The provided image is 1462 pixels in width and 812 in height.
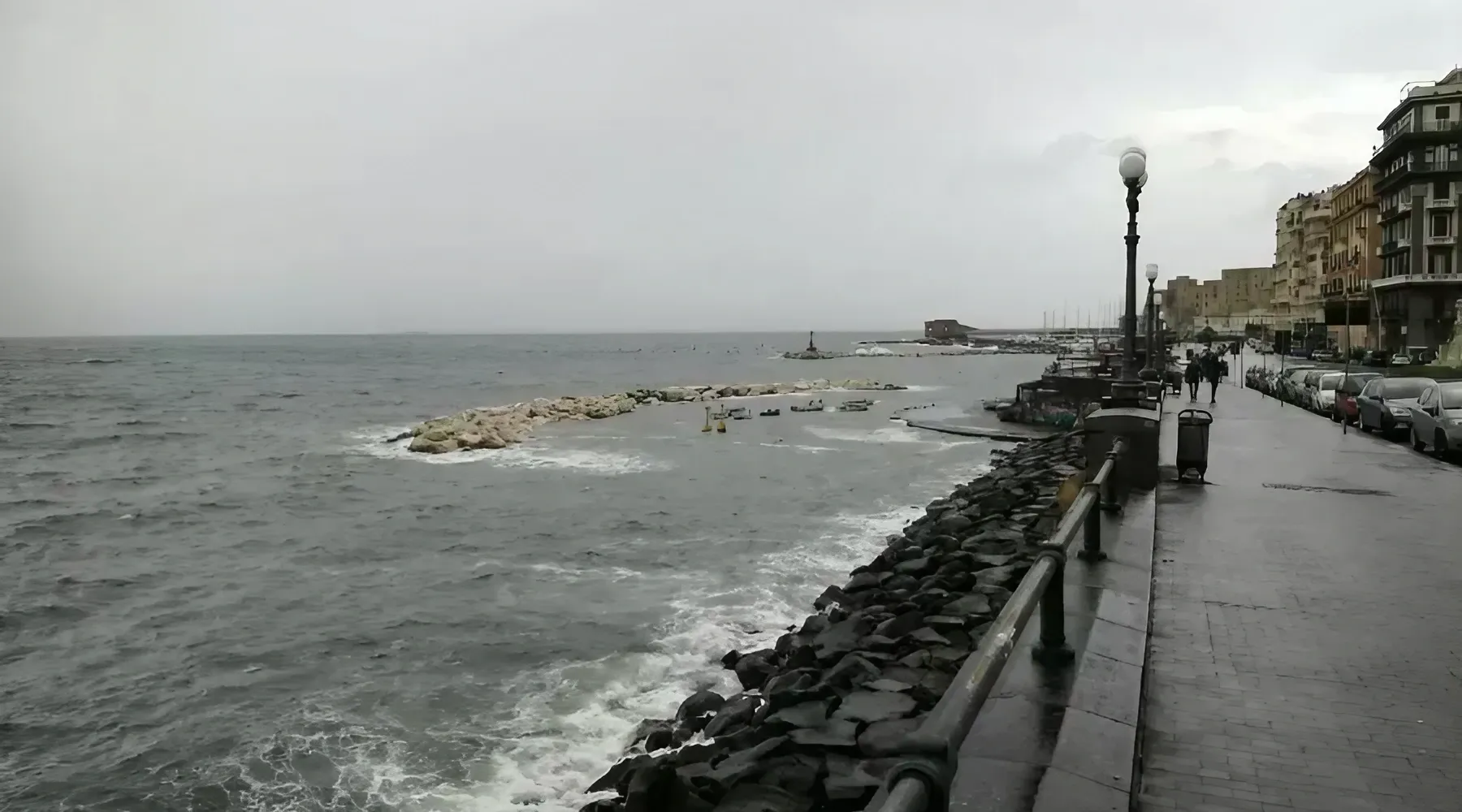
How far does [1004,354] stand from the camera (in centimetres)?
17425

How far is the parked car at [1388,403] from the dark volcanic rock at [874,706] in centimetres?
1517

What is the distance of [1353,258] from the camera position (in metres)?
65.4

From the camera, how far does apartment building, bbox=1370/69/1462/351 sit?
50.5m

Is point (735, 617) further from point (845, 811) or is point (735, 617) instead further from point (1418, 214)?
point (1418, 214)

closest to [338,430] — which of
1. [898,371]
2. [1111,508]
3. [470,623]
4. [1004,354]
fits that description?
[470,623]

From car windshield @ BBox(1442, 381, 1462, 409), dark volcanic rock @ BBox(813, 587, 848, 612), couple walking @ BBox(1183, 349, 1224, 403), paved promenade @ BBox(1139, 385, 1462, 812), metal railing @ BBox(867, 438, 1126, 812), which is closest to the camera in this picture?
metal railing @ BBox(867, 438, 1126, 812)

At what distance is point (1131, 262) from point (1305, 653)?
750 cm

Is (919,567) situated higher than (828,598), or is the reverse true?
(919,567)

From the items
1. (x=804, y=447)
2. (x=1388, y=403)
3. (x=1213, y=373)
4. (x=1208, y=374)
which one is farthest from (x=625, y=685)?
(x=1208, y=374)

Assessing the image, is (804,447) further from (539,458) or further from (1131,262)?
(1131,262)

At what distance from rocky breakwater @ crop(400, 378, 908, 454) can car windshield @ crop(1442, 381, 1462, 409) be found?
30908 mm

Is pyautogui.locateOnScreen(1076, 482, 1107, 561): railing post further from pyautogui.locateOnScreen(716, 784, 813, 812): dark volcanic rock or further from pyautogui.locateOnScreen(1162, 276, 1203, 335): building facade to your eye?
pyautogui.locateOnScreen(1162, 276, 1203, 335): building facade

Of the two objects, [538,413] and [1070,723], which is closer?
[1070,723]

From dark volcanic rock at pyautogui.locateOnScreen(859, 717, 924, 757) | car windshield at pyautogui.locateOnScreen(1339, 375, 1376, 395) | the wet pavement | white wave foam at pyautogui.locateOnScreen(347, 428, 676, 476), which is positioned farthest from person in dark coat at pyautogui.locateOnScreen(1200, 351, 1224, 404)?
the wet pavement
